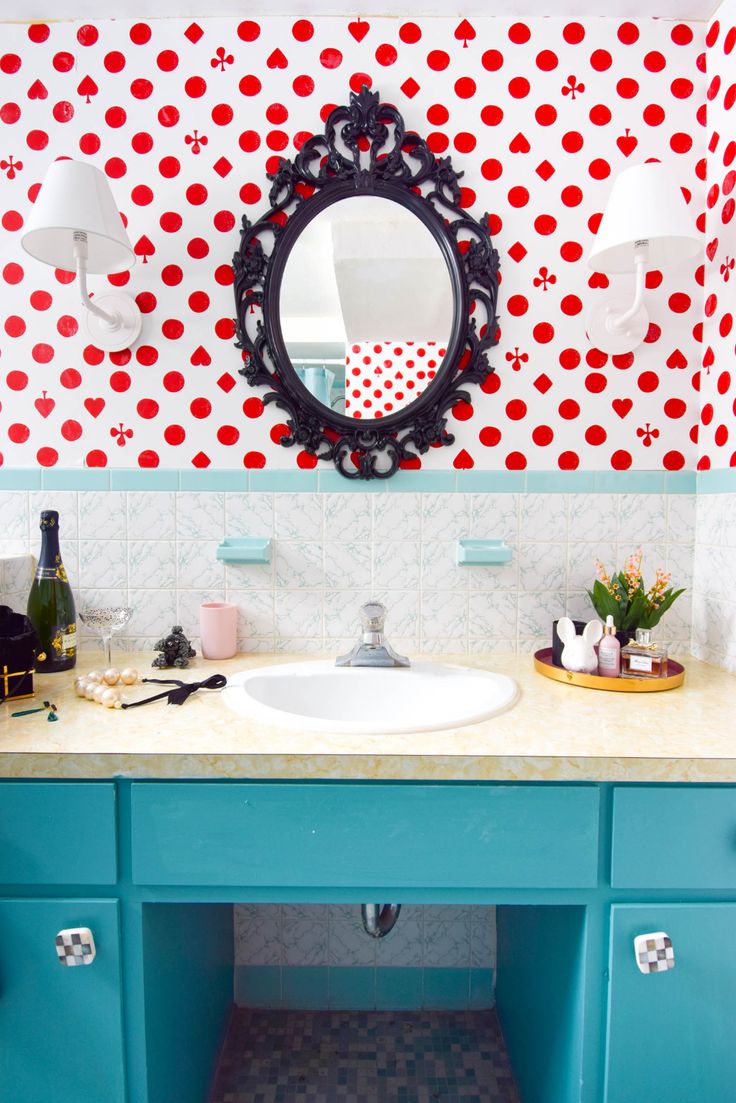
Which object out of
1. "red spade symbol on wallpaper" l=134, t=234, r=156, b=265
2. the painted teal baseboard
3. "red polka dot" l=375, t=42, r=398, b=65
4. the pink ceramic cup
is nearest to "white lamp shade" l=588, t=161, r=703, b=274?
"red polka dot" l=375, t=42, r=398, b=65

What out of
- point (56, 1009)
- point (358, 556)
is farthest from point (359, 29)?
point (56, 1009)

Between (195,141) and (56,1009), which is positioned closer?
(56,1009)

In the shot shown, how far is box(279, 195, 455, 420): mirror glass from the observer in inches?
61.7

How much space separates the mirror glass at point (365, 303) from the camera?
157 centimetres

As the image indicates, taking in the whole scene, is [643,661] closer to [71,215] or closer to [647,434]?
[647,434]

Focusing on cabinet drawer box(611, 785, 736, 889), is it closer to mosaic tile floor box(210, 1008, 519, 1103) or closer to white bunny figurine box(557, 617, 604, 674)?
white bunny figurine box(557, 617, 604, 674)

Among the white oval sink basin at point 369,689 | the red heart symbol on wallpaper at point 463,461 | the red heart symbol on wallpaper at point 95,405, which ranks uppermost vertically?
the red heart symbol on wallpaper at point 95,405

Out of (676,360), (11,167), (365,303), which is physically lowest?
(676,360)

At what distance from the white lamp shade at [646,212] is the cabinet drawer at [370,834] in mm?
1125

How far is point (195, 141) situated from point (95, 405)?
70 cm

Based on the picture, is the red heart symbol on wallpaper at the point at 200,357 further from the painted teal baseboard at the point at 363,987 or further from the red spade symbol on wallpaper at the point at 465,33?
the painted teal baseboard at the point at 363,987

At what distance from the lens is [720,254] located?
4.98 feet

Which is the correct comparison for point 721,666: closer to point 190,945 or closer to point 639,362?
point 639,362

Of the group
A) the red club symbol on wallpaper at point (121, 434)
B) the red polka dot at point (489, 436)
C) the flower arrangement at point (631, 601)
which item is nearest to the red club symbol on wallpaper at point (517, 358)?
the red polka dot at point (489, 436)
